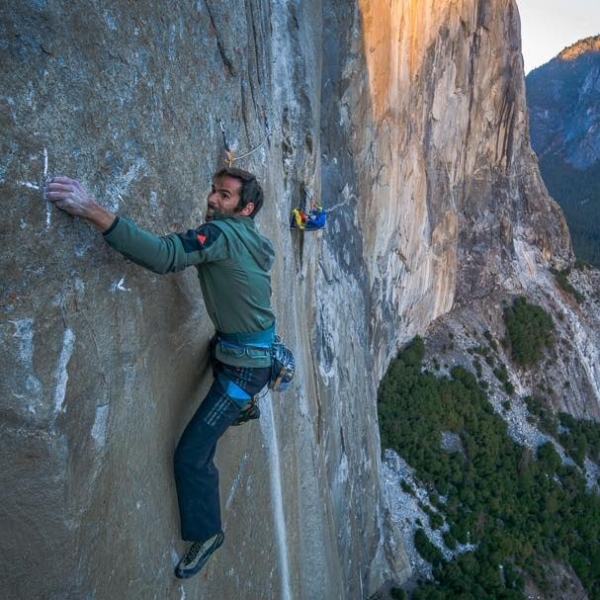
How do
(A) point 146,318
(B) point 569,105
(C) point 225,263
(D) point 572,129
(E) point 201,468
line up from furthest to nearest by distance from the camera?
1. (B) point 569,105
2. (D) point 572,129
3. (E) point 201,468
4. (C) point 225,263
5. (A) point 146,318

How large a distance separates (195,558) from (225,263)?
2.14 meters

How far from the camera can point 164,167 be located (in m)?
3.68

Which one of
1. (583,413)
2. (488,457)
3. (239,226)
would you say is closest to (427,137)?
(488,457)

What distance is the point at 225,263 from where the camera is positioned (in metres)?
3.63

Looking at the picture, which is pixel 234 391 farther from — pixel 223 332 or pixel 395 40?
pixel 395 40

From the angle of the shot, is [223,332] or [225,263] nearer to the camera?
[225,263]

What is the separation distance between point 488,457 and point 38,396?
28720 millimetres

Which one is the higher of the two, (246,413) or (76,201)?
(76,201)

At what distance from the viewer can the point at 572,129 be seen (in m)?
131

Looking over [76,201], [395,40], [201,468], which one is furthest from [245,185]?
[395,40]

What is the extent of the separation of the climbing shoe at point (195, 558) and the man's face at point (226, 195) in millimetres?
2372

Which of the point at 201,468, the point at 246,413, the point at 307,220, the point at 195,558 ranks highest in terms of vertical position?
the point at 307,220

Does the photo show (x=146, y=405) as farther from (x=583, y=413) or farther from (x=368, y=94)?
(x=583, y=413)

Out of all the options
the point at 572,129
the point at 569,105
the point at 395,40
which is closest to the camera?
the point at 395,40
